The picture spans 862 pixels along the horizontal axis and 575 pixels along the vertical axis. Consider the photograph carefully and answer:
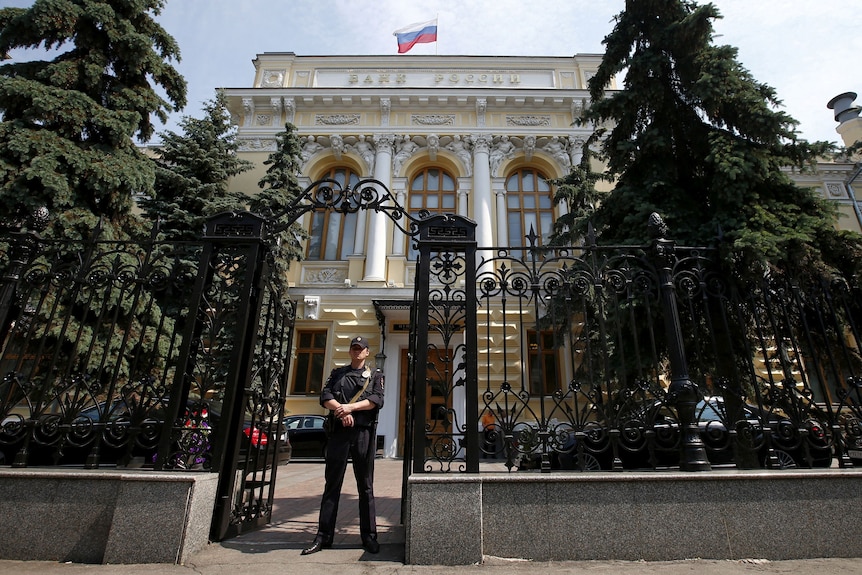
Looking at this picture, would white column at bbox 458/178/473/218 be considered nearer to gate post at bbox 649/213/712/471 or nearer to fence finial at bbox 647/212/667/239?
fence finial at bbox 647/212/667/239

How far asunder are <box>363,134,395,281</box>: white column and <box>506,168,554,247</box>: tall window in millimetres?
4808

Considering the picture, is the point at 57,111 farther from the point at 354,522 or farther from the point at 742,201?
the point at 742,201

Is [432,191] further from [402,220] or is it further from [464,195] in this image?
[402,220]

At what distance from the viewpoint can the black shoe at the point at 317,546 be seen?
3975 millimetres

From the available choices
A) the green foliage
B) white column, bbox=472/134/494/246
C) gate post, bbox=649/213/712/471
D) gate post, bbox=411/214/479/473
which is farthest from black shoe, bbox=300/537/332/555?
white column, bbox=472/134/494/246

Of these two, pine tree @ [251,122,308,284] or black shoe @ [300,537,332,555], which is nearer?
black shoe @ [300,537,332,555]

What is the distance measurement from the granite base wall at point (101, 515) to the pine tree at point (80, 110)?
26.9 ft

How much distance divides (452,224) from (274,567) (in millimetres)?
3464

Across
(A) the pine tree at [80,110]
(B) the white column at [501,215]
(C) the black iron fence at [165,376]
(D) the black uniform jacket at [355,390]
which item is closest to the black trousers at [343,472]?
(D) the black uniform jacket at [355,390]

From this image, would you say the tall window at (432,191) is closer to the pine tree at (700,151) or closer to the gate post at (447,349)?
the pine tree at (700,151)

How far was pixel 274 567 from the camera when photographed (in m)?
3.66

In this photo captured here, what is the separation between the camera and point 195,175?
15.6 metres

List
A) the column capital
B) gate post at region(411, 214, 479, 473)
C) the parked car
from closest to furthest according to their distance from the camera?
gate post at region(411, 214, 479, 473)
the parked car
the column capital

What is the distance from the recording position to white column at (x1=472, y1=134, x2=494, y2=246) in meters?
17.0
